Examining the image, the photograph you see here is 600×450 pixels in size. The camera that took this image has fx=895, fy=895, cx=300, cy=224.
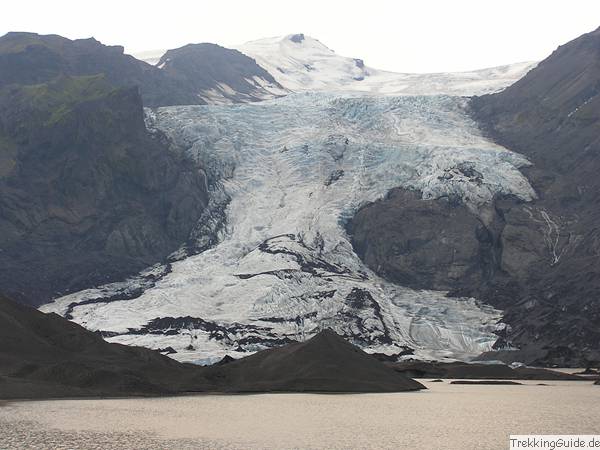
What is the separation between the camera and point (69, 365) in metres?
86.2

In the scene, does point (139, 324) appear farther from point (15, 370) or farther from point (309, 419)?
point (309, 419)

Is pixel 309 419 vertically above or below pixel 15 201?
below

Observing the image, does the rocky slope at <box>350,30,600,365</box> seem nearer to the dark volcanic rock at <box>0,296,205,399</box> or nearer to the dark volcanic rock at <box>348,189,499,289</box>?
the dark volcanic rock at <box>348,189,499,289</box>

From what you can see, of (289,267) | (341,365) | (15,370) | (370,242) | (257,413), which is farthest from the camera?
(370,242)

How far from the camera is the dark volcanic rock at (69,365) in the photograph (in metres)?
82.5

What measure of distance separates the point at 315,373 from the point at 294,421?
1294 inches

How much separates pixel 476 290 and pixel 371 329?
104 feet

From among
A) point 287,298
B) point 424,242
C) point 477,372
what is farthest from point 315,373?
point 424,242

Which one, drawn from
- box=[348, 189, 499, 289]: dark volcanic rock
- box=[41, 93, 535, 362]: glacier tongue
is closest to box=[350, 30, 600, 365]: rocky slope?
box=[348, 189, 499, 289]: dark volcanic rock

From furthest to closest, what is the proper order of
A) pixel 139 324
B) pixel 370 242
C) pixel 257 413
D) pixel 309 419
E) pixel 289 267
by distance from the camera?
pixel 370 242 < pixel 289 267 < pixel 139 324 < pixel 257 413 < pixel 309 419

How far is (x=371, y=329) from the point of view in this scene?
16075cm

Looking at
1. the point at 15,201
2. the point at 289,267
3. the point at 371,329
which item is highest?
the point at 15,201

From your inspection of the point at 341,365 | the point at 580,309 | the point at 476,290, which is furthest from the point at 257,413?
the point at 476,290

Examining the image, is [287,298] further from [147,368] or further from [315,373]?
[315,373]
